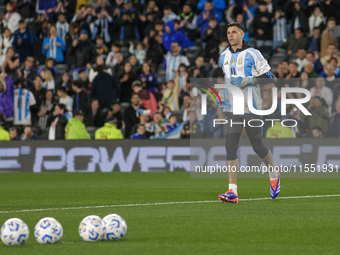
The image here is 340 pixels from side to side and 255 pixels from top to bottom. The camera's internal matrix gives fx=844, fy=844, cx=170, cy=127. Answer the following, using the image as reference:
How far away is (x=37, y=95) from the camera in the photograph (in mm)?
23469

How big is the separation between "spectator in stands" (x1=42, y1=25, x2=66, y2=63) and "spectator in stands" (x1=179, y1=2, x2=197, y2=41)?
3.75 metres

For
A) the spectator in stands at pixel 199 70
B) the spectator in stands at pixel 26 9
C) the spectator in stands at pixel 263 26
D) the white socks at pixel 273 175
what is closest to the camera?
the white socks at pixel 273 175

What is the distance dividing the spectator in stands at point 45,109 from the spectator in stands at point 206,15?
484 cm

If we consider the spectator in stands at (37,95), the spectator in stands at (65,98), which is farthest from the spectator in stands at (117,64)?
the spectator in stands at (37,95)

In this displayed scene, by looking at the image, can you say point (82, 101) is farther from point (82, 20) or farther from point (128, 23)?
point (82, 20)

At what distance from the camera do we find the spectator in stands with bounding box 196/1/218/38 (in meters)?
24.3

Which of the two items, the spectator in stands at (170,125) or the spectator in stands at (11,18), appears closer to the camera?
the spectator in stands at (170,125)

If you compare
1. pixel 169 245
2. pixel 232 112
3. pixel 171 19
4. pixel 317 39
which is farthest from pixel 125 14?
pixel 169 245

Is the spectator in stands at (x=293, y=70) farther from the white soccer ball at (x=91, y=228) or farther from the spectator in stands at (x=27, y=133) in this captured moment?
the white soccer ball at (x=91, y=228)

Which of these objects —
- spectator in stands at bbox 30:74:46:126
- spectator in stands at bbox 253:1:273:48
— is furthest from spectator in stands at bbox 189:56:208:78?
spectator in stands at bbox 30:74:46:126

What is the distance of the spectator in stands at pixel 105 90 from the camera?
2245cm

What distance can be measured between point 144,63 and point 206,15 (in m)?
2.82

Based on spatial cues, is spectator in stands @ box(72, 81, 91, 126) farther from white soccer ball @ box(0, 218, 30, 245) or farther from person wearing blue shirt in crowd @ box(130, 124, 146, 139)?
white soccer ball @ box(0, 218, 30, 245)

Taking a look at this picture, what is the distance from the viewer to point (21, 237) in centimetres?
721
